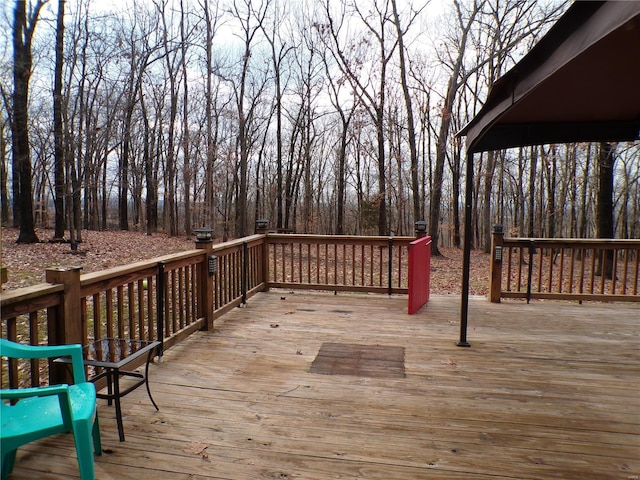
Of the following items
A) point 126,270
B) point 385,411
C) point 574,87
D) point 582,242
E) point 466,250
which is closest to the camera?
point 385,411

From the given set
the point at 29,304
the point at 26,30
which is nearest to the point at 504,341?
the point at 29,304

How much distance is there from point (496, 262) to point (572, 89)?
9.36ft

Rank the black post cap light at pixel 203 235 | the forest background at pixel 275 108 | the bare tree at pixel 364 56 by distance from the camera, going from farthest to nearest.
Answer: the bare tree at pixel 364 56 < the forest background at pixel 275 108 < the black post cap light at pixel 203 235

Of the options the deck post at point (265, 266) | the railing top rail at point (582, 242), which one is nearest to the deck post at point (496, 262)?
the railing top rail at point (582, 242)

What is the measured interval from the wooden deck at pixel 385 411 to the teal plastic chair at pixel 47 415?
0.42 m

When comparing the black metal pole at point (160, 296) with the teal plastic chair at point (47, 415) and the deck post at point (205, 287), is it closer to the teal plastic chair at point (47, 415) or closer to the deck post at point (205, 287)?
the deck post at point (205, 287)

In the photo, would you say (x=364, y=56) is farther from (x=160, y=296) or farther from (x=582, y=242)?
(x=160, y=296)

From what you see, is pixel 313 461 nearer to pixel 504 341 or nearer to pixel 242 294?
pixel 504 341

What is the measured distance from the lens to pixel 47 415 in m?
1.74

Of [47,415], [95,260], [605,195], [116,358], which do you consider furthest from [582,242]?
[95,260]

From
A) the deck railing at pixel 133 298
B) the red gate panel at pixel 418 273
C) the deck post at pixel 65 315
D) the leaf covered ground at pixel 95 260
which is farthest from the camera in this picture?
the leaf covered ground at pixel 95 260

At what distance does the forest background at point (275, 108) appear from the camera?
11.1 metres

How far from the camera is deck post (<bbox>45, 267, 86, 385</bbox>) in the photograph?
97.4 inches

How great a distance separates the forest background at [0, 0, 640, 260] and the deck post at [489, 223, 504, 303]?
5.48 metres
